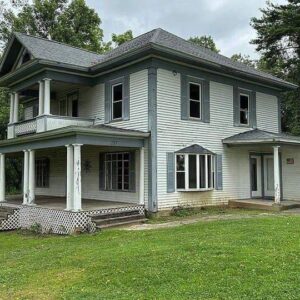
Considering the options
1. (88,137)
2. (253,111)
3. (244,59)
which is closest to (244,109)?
(253,111)

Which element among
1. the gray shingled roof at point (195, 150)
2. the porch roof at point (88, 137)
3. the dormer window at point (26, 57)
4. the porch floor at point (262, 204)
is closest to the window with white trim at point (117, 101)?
the porch roof at point (88, 137)

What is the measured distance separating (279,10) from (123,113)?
55.8 ft

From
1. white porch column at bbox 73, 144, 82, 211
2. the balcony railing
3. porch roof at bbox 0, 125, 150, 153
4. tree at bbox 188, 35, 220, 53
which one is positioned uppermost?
tree at bbox 188, 35, 220, 53

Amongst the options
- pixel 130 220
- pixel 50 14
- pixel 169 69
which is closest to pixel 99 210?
pixel 130 220

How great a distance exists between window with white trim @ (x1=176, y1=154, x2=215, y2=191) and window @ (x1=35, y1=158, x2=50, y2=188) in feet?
28.5

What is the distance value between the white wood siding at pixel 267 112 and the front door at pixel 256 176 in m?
1.69

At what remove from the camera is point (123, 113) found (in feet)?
52.3

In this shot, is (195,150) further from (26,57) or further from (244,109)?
(26,57)

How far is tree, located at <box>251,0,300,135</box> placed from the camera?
2652 cm

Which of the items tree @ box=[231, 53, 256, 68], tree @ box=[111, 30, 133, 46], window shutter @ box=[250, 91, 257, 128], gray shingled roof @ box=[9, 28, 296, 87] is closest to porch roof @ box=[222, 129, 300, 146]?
window shutter @ box=[250, 91, 257, 128]

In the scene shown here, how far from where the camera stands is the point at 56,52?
58.4 ft

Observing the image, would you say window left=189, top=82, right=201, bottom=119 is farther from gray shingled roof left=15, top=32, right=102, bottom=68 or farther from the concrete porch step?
the concrete porch step

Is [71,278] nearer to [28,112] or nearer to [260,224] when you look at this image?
[260,224]

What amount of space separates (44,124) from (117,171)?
3440 mm
